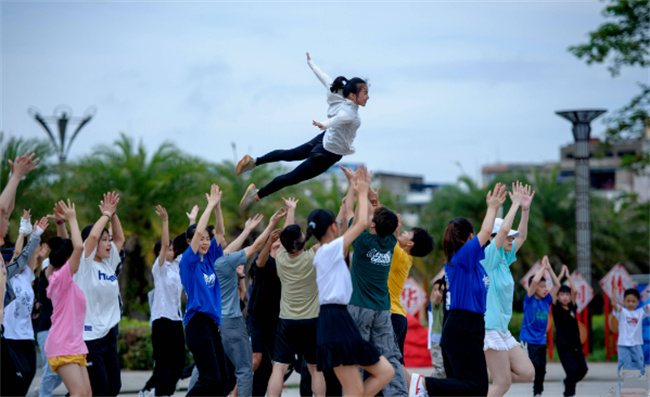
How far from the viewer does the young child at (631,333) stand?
12672 mm

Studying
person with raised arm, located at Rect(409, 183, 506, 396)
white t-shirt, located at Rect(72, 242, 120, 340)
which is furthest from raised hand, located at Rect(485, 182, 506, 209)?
white t-shirt, located at Rect(72, 242, 120, 340)

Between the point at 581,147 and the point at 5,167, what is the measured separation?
14160 millimetres

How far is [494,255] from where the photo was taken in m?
7.85

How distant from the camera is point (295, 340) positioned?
745 cm

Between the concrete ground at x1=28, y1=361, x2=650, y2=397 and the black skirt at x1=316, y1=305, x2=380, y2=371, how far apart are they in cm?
494

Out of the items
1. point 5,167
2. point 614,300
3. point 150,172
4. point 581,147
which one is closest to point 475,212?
point 581,147

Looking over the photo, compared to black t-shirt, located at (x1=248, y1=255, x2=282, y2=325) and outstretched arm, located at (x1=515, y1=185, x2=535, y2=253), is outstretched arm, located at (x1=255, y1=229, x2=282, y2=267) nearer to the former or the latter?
black t-shirt, located at (x1=248, y1=255, x2=282, y2=325)

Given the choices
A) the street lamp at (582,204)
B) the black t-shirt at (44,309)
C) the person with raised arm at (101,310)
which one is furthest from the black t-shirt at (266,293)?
the street lamp at (582,204)

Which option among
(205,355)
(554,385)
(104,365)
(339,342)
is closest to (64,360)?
→ (104,365)

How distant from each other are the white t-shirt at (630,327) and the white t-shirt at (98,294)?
28.4 feet

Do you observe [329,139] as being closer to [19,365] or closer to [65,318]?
[65,318]

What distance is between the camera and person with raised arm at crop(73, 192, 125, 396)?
25.0 ft

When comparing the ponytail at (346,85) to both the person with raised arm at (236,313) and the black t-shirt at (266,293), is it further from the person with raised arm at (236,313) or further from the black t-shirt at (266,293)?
the black t-shirt at (266,293)

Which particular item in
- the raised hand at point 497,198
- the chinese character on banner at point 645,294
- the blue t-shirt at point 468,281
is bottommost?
the chinese character on banner at point 645,294
